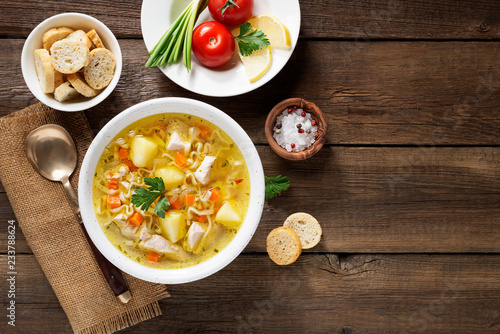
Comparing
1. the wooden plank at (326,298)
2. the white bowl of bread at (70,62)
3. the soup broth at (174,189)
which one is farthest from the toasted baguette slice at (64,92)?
the wooden plank at (326,298)

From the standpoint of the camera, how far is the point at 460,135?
245 cm

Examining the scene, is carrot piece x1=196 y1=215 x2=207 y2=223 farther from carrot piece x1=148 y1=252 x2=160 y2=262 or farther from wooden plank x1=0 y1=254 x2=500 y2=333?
wooden plank x1=0 y1=254 x2=500 y2=333

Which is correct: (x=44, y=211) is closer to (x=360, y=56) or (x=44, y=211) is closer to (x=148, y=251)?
(x=148, y=251)

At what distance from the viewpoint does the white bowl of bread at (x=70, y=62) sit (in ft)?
6.53

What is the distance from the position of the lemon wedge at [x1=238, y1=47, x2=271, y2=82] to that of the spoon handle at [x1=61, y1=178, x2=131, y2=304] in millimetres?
1171

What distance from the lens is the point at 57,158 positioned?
7.18ft

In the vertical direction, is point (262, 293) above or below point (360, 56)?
below

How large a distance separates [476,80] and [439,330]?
1571mm

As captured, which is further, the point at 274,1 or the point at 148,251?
the point at 274,1

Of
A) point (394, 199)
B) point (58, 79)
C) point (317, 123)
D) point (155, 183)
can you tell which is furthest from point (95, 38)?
point (394, 199)

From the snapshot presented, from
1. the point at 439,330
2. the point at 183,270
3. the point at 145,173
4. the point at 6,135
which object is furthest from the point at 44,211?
the point at 439,330

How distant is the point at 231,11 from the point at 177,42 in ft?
1.09

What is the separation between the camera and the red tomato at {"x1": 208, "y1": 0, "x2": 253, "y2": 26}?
210cm

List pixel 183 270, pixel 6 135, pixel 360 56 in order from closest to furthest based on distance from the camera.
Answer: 1. pixel 183 270
2. pixel 6 135
3. pixel 360 56
